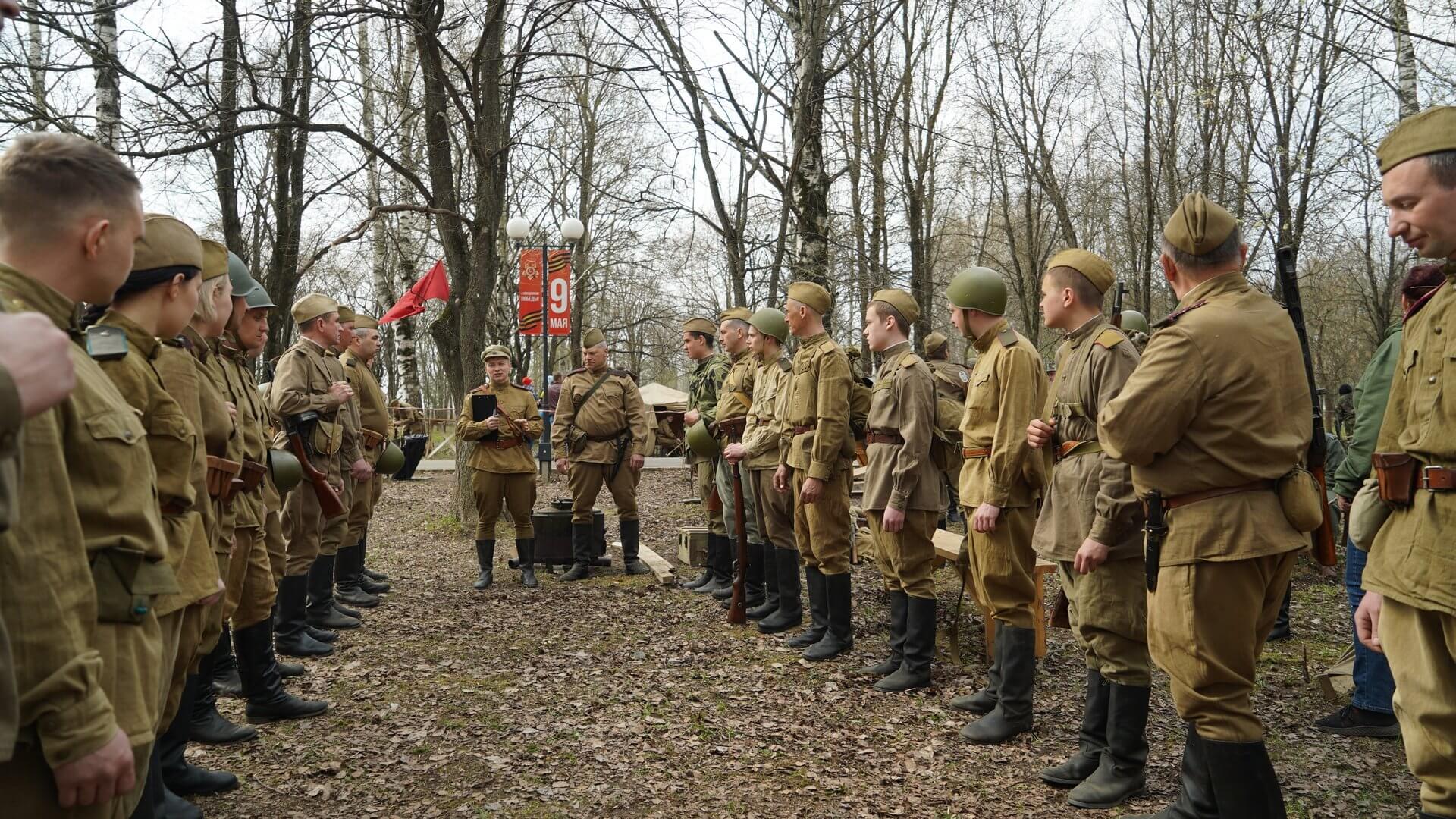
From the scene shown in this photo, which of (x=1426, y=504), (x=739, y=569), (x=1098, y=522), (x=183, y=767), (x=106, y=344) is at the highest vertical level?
(x=106, y=344)

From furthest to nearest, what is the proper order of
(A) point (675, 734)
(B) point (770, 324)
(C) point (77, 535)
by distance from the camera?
(B) point (770, 324) → (A) point (675, 734) → (C) point (77, 535)

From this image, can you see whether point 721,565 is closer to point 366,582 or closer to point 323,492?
point 366,582

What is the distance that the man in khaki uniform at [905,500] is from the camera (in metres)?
5.67

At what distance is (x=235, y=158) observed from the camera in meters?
13.5

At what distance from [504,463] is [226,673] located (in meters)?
3.50

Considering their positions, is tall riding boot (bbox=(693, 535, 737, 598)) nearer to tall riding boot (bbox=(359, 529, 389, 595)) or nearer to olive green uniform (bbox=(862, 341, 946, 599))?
tall riding boot (bbox=(359, 529, 389, 595))

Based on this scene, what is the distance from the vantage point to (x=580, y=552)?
9.73m

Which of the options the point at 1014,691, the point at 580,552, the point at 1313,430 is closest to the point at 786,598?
the point at 1014,691

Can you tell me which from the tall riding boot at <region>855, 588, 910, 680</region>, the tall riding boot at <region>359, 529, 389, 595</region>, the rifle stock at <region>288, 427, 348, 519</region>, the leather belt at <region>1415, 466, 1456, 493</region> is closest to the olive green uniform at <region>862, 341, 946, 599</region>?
the tall riding boot at <region>855, 588, 910, 680</region>

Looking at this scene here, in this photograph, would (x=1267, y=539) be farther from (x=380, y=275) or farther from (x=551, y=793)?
(x=380, y=275)

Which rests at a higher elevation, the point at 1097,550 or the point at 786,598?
the point at 1097,550

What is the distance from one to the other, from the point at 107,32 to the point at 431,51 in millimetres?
3530

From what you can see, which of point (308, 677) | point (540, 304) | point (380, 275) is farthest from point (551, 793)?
point (380, 275)

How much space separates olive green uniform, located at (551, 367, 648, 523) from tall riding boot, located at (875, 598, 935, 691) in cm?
451
